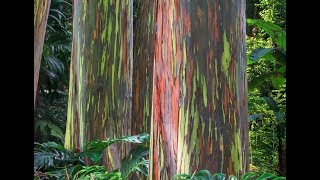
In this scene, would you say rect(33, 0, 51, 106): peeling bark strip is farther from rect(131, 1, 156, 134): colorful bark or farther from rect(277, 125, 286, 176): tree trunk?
rect(277, 125, 286, 176): tree trunk

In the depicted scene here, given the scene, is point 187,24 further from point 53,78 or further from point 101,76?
point 53,78

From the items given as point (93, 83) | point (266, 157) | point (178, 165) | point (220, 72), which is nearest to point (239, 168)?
point (178, 165)

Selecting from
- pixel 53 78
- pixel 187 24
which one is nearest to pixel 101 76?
pixel 187 24

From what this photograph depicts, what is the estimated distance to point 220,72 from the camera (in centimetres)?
343

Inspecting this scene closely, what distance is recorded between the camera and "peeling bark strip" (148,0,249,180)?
336cm

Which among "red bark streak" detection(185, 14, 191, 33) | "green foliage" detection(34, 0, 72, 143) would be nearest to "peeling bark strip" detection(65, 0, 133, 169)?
"red bark streak" detection(185, 14, 191, 33)

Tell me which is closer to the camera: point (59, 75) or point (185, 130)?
point (185, 130)

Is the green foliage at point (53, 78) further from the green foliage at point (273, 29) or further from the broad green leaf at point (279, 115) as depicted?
the green foliage at point (273, 29)

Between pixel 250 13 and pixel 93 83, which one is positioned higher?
pixel 250 13

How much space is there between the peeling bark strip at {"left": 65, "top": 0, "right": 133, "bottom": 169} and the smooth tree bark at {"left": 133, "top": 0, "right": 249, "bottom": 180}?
248 cm

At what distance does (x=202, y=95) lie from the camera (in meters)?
3.39

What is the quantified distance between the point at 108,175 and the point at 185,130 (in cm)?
63

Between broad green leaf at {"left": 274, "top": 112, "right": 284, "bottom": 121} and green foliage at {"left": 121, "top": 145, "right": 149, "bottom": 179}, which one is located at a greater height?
broad green leaf at {"left": 274, "top": 112, "right": 284, "bottom": 121}

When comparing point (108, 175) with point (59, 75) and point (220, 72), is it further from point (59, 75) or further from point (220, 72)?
point (59, 75)
